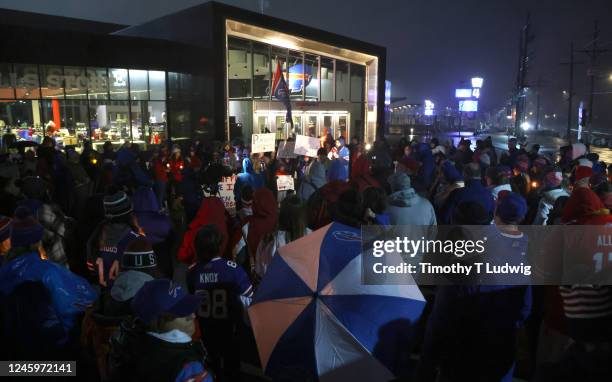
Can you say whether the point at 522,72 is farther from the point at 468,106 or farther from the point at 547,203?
the point at 547,203

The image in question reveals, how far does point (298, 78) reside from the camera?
82.2 ft

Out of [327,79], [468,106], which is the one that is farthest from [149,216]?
[468,106]

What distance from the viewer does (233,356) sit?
13.5 ft

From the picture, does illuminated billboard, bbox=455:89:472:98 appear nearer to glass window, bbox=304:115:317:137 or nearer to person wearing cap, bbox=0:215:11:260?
glass window, bbox=304:115:317:137

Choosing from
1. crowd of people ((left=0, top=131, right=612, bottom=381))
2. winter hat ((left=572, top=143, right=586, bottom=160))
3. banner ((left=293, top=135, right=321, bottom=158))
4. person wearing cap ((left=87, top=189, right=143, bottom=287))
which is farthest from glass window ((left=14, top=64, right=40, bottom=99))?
winter hat ((left=572, top=143, right=586, bottom=160))

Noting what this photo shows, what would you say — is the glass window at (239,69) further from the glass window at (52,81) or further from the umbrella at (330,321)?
the umbrella at (330,321)

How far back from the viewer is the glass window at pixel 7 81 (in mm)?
14511

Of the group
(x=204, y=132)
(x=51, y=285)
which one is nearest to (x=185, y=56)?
(x=204, y=132)

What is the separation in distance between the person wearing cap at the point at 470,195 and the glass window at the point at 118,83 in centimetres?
1535

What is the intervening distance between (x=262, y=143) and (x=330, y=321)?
30.0 feet

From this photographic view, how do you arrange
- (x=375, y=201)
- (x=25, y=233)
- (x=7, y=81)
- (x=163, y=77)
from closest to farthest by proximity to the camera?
1. (x=25, y=233)
2. (x=375, y=201)
3. (x=7, y=81)
4. (x=163, y=77)

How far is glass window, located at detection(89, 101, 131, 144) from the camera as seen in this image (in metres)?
17.6

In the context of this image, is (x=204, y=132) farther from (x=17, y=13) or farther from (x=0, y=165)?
(x=17, y=13)

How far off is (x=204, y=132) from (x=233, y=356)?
15429mm
